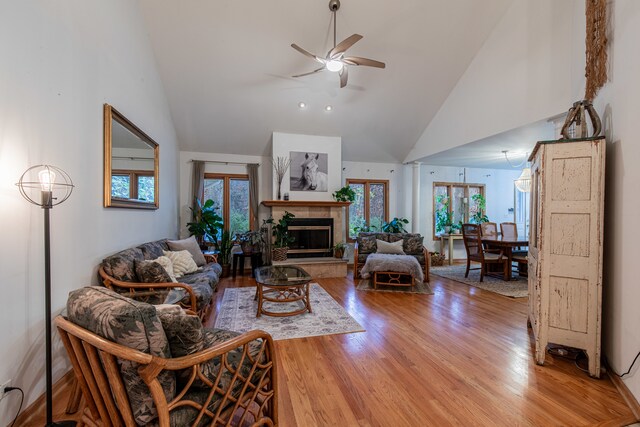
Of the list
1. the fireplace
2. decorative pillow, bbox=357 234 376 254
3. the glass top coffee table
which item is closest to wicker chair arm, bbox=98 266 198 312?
the glass top coffee table

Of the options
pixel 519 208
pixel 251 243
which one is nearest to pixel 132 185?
pixel 251 243

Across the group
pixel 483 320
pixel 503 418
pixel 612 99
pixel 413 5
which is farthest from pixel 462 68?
pixel 503 418

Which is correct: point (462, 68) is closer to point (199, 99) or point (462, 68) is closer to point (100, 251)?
point (199, 99)

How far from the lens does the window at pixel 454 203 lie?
7270 millimetres

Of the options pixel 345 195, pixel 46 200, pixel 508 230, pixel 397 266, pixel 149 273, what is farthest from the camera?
pixel 508 230

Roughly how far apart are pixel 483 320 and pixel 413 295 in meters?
1.10

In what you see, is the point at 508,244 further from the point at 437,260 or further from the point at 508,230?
the point at 437,260

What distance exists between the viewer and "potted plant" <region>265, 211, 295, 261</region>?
544 centimetres

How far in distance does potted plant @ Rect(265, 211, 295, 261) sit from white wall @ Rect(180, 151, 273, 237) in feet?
2.61

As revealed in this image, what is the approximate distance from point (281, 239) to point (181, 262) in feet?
7.16

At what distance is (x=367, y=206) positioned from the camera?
698 cm

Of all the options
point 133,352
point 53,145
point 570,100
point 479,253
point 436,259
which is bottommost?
point 436,259

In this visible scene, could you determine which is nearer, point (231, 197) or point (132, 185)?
point (132, 185)

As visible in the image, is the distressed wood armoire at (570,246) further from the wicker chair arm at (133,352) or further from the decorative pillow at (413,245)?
the decorative pillow at (413,245)
